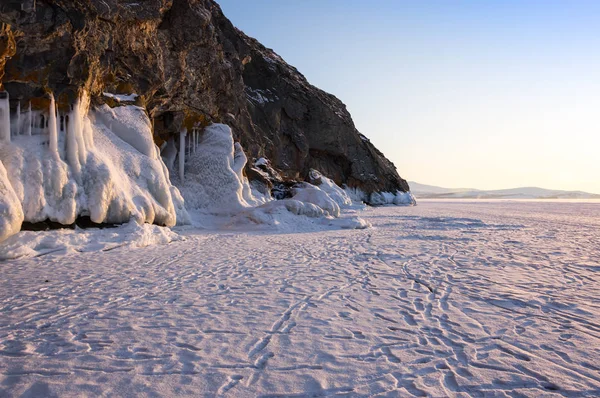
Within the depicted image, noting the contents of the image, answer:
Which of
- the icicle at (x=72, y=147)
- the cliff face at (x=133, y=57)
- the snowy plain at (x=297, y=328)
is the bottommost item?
the snowy plain at (x=297, y=328)

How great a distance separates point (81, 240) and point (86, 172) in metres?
2.86

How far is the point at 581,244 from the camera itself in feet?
44.6

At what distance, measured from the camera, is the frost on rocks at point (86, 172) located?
1099 centimetres

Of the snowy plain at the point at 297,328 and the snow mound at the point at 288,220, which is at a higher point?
the snow mound at the point at 288,220

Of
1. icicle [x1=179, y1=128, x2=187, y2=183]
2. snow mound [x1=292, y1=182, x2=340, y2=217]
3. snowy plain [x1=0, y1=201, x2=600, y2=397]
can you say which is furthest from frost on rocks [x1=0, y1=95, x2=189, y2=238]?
snow mound [x1=292, y1=182, x2=340, y2=217]

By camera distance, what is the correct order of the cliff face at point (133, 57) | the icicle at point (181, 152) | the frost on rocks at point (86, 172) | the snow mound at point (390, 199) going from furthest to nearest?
the snow mound at point (390, 199)
the icicle at point (181, 152)
the cliff face at point (133, 57)
the frost on rocks at point (86, 172)

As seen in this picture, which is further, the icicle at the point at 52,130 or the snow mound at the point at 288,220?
the snow mound at the point at 288,220

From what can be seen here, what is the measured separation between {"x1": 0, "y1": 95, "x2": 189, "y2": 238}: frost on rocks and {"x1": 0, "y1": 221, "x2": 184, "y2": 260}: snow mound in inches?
16.8

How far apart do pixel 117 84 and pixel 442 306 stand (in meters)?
17.3

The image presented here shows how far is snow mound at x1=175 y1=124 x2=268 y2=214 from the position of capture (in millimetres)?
21484

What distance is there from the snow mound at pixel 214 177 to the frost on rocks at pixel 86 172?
15.6ft

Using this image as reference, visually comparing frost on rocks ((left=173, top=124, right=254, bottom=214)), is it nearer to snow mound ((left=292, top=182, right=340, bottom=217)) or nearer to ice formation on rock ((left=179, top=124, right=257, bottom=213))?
ice formation on rock ((left=179, top=124, right=257, bottom=213))

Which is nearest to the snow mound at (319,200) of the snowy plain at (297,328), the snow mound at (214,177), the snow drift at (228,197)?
the snow drift at (228,197)

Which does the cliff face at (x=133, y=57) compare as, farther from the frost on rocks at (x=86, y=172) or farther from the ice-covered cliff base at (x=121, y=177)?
the frost on rocks at (x=86, y=172)
